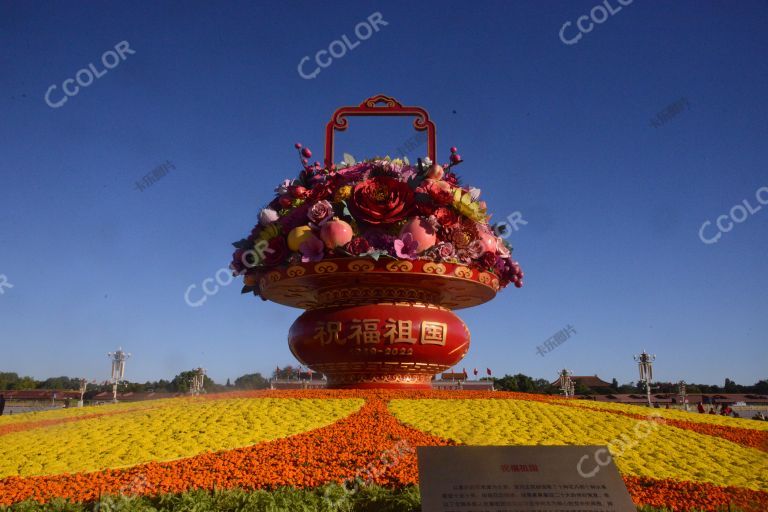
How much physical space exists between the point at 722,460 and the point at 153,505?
464 centimetres

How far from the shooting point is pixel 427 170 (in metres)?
7.75

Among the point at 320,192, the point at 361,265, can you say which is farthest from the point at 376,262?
the point at 320,192

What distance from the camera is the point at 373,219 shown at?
7234 millimetres

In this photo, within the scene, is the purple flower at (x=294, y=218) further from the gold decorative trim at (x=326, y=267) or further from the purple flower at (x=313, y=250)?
the gold decorative trim at (x=326, y=267)

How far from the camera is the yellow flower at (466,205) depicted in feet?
24.9

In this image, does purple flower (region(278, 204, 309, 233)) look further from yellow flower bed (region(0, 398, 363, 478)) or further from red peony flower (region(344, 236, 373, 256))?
yellow flower bed (region(0, 398, 363, 478))

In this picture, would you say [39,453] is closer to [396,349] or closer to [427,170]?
[396,349]

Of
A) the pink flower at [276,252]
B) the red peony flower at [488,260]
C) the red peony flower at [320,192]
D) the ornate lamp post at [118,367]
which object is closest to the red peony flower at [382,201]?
the red peony flower at [320,192]

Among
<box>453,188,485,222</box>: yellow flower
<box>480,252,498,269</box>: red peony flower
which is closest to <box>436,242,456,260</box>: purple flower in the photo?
<box>453,188,485,222</box>: yellow flower

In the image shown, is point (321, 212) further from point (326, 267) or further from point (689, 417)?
point (689, 417)

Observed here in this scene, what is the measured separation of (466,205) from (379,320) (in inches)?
79.0

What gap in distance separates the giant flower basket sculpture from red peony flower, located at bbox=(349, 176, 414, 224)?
1 cm

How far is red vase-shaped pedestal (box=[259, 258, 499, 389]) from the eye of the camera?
23.6 ft

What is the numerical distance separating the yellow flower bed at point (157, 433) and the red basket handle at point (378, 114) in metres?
4.24
